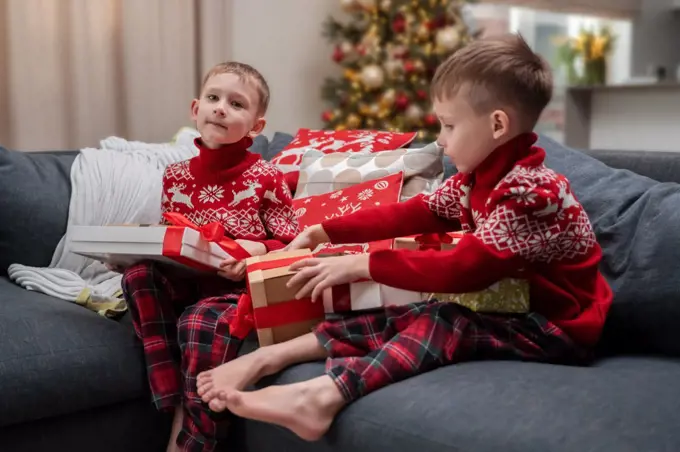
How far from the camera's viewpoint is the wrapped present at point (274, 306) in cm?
152

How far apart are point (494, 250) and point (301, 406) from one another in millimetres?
412

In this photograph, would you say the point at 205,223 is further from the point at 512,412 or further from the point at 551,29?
the point at 551,29

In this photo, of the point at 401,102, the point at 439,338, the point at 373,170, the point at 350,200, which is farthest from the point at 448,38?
the point at 439,338

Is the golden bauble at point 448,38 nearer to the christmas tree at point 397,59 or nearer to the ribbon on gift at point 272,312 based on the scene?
the christmas tree at point 397,59

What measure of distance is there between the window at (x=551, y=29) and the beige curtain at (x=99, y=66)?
2.39 meters

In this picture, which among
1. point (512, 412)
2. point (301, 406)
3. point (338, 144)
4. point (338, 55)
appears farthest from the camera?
point (338, 55)

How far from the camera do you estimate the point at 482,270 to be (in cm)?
141

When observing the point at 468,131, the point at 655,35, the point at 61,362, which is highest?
the point at 655,35

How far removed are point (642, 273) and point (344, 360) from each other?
2.04ft

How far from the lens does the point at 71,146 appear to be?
11.2 feet

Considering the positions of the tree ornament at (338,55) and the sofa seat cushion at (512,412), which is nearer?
the sofa seat cushion at (512,412)

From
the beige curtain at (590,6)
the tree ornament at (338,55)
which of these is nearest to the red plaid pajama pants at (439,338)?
the tree ornament at (338,55)

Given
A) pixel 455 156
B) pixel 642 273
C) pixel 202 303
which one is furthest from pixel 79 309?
pixel 642 273

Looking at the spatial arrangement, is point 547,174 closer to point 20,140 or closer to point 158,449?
point 158,449
